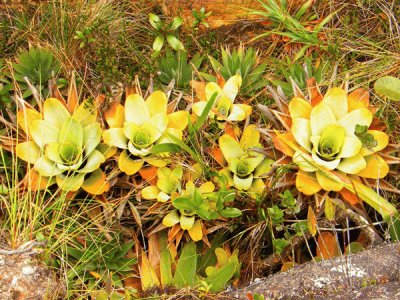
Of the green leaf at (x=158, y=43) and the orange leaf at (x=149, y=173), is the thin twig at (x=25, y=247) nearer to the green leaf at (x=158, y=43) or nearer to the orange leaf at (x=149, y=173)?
the orange leaf at (x=149, y=173)

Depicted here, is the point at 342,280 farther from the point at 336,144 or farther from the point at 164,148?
the point at 164,148

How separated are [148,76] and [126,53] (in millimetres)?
234

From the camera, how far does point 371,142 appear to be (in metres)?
2.19

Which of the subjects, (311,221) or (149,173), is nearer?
(311,221)

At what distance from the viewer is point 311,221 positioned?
7.13 ft

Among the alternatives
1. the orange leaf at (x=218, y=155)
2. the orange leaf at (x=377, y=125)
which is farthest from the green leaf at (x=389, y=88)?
the orange leaf at (x=218, y=155)

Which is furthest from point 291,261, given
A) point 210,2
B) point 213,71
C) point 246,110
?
point 210,2

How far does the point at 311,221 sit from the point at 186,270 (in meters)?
0.45

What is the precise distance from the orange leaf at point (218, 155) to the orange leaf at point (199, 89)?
0.78 ft

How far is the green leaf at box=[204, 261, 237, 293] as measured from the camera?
208 cm

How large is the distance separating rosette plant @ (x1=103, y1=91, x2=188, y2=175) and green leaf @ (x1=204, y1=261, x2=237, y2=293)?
0.43 meters

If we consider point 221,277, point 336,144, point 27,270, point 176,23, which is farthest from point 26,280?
point 176,23

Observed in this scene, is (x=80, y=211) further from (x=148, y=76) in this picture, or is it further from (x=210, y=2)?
(x=210, y=2)

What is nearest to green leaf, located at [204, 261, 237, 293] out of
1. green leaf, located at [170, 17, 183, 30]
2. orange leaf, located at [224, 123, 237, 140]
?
orange leaf, located at [224, 123, 237, 140]
